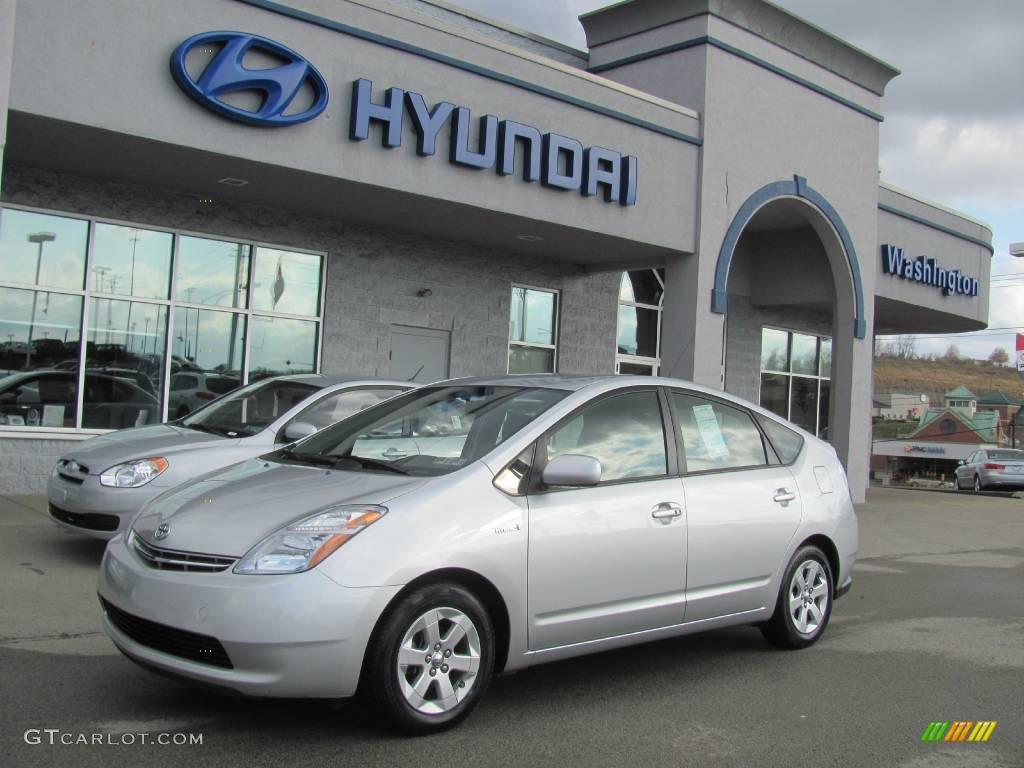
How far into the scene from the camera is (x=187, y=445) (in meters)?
8.04

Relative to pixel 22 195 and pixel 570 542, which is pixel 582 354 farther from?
pixel 570 542

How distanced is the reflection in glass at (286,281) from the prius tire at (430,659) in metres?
9.94

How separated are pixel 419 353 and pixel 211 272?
3.39 meters

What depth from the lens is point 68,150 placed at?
10781 millimetres

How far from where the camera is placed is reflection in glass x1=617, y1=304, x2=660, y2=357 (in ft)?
60.6

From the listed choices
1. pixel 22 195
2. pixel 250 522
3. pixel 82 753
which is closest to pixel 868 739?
pixel 250 522

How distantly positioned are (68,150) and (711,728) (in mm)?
9142

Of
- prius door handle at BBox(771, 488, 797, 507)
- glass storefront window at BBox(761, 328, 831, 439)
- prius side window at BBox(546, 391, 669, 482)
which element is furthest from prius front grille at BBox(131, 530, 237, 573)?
glass storefront window at BBox(761, 328, 831, 439)

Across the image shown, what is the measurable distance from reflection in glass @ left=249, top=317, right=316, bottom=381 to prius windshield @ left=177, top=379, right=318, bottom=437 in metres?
4.36

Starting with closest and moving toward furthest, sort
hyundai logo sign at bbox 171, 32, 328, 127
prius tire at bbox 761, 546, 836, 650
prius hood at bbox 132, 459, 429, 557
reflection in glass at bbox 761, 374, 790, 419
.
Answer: prius hood at bbox 132, 459, 429, 557
prius tire at bbox 761, 546, 836, 650
hyundai logo sign at bbox 171, 32, 328, 127
reflection in glass at bbox 761, 374, 790, 419

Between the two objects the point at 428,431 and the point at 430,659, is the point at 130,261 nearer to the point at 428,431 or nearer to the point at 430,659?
the point at 428,431

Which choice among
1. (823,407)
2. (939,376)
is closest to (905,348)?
(939,376)

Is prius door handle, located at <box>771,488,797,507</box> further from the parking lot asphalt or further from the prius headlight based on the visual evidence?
the prius headlight

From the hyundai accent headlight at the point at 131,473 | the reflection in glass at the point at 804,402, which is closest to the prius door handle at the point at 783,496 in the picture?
the hyundai accent headlight at the point at 131,473
